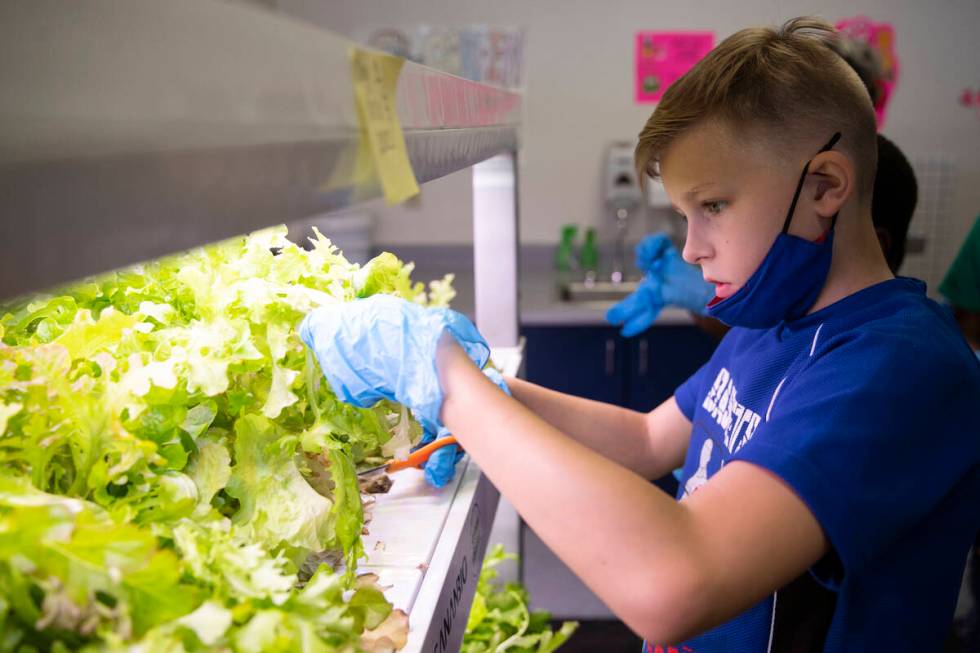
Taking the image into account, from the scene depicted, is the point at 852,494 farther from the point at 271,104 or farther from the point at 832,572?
the point at 271,104

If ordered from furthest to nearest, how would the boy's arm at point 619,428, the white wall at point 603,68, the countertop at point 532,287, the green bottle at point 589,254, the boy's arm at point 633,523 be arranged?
the green bottle at point 589,254 → the white wall at point 603,68 → the countertop at point 532,287 → the boy's arm at point 619,428 → the boy's arm at point 633,523

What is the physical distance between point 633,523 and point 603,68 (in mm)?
3666

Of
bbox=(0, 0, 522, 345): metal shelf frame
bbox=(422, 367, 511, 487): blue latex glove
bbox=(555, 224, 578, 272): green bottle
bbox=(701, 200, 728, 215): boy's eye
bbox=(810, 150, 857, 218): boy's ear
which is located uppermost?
bbox=(0, 0, 522, 345): metal shelf frame

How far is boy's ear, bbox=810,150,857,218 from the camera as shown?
107cm

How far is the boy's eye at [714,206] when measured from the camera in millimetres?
1099

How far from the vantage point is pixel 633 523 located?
0.79 meters

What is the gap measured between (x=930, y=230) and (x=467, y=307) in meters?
2.41

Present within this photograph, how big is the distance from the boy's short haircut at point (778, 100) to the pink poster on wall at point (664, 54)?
3.05 m

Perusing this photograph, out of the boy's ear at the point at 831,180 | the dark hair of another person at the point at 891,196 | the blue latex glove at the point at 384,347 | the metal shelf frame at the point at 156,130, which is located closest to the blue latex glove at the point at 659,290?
the dark hair of another person at the point at 891,196

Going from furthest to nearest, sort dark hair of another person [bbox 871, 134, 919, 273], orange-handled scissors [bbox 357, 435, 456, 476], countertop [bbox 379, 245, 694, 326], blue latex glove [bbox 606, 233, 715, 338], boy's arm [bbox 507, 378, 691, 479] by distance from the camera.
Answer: countertop [bbox 379, 245, 694, 326]
blue latex glove [bbox 606, 233, 715, 338]
dark hair of another person [bbox 871, 134, 919, 273]
boy's arm [bbox 507, 378, 691, 479]
orange-handled scissors [bbox 357, 435, 456, 476]

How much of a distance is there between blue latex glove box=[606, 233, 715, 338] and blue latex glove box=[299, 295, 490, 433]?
164 centimetres

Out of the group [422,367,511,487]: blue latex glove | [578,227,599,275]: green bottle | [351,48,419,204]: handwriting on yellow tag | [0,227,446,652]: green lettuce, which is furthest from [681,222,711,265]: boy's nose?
[578,227,599,275]: green bottle

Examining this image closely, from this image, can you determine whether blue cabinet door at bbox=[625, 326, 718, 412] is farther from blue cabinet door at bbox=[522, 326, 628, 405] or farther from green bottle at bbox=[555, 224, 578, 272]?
green bottle at bbox=[555, 224, 578, 272]

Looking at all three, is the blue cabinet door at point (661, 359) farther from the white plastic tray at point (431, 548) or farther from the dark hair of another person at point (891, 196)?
the white plastic tray at point (431, 548)
